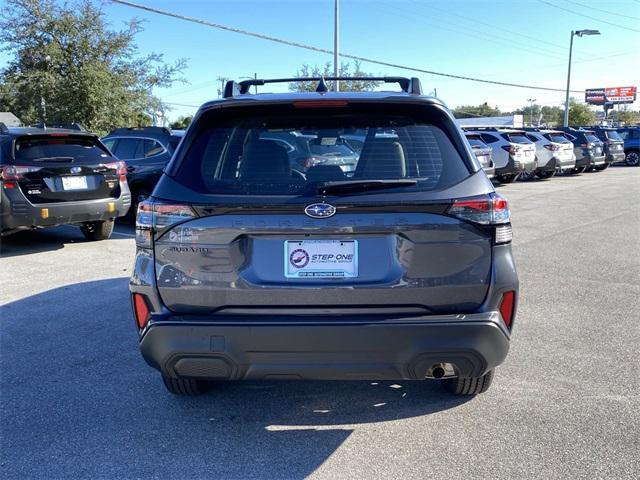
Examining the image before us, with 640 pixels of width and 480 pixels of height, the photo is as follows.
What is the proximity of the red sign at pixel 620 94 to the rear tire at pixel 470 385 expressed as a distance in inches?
3255

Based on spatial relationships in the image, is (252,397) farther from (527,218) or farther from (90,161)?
(527,218)

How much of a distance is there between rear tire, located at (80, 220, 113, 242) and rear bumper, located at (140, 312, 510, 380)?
678 cm

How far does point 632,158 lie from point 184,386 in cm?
3183

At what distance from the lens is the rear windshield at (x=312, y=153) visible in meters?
2.86

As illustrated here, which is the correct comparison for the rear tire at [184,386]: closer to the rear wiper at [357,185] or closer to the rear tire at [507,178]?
the rear wiper at [357,185]

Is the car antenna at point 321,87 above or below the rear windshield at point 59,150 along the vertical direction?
above

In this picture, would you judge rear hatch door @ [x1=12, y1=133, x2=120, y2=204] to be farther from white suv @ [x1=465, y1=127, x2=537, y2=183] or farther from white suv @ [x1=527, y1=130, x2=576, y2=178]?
white suv @ [x1=527, y1=130, x2=576, y2=178]

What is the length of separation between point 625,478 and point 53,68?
78.9ft

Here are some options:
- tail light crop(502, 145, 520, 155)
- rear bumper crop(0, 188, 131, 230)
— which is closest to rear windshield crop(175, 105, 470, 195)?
rear bumper crop(0, 188, 131, 230)

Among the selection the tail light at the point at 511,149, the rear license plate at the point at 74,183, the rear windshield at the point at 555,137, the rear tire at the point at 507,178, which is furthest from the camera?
the rear windshield at the point at 555,137

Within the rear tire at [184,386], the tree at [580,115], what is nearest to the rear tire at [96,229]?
the rear tire at [184,386]

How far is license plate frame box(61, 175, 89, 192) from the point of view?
807cm

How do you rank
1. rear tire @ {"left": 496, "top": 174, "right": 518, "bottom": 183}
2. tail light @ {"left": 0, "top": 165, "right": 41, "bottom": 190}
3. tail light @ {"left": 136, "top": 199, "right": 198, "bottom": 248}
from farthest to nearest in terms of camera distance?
rear tire @ {"left": 496, "top": 174, "right": 518, "bottom": 183}, tail light @ {"left": 0, "top": 165, "right": 41, "bottom": 190}, tail light @ {"left": 136, "top": 199, "right": 198, "bottom": 248}

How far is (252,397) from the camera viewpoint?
370 cm
